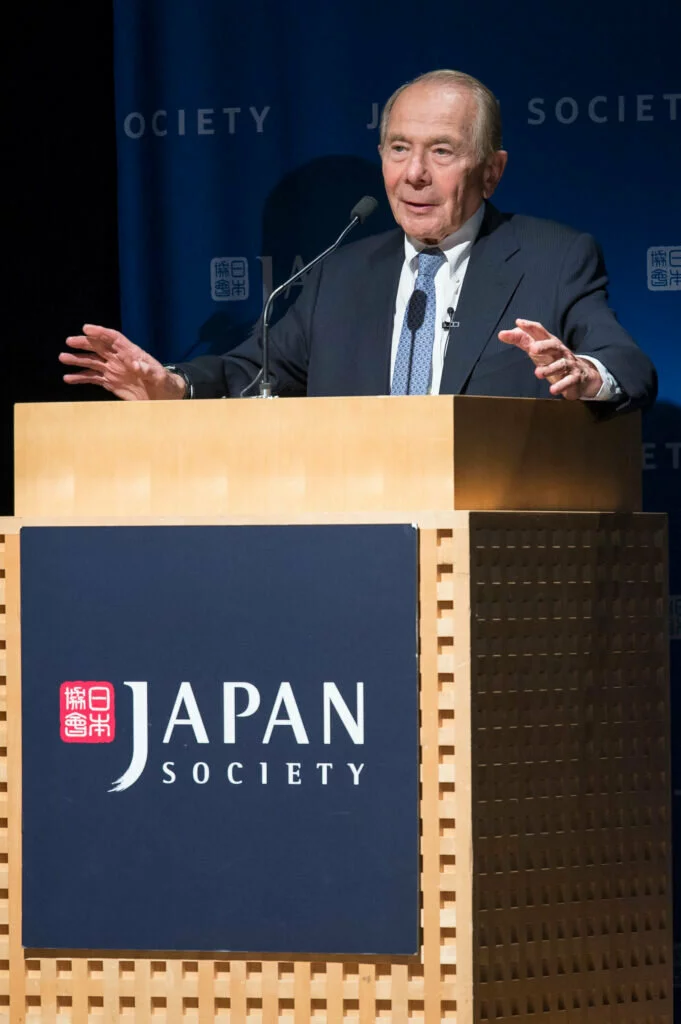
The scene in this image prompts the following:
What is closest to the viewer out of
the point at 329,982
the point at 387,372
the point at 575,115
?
the point at 329,982

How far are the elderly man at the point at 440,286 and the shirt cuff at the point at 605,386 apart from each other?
1.12 feet

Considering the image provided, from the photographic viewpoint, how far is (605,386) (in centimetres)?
259

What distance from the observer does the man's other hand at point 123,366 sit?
2723 millimetres

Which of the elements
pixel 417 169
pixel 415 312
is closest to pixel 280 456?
pixel 415 312

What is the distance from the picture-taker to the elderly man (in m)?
3.11

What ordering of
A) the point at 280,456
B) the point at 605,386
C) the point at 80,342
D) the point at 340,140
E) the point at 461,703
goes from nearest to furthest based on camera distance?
1. the point at 461,703
2. the point at 280,456
3. the point at 605,386
4. the point at 80,342
5. the point at 340,140

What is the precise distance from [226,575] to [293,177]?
74.7 inches

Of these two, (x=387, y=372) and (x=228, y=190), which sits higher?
(x=228, y=190)

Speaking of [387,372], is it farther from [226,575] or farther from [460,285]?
[226,575]

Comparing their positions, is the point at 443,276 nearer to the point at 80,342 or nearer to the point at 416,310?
the point at 416,310

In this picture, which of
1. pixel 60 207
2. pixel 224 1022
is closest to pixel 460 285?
pixel 60 207

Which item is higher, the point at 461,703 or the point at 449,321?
the point at 449,321

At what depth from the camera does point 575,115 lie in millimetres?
3805

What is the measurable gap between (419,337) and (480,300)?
0.51 ft
